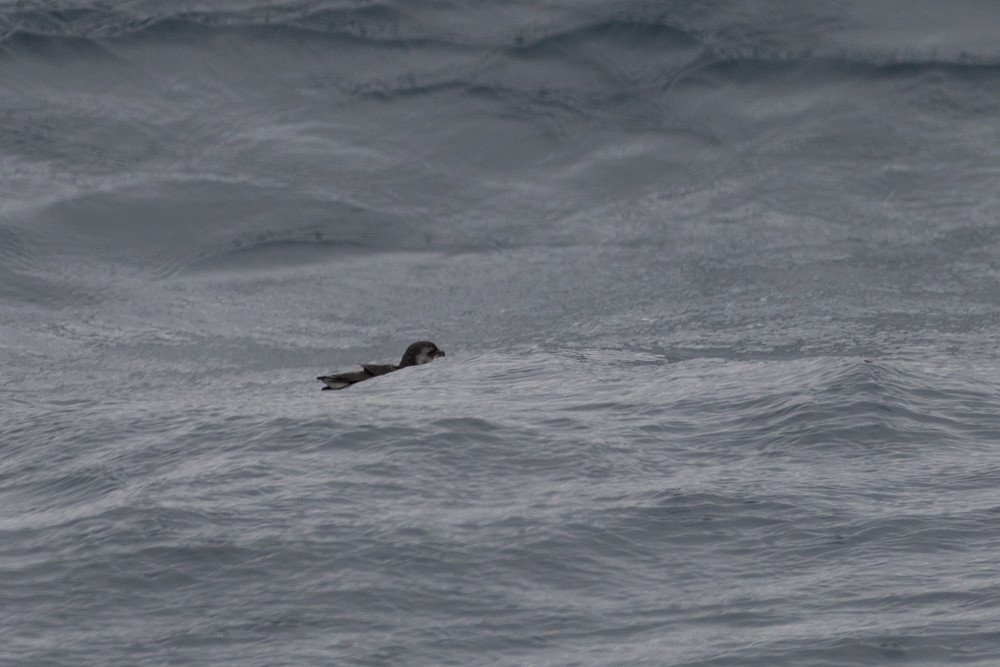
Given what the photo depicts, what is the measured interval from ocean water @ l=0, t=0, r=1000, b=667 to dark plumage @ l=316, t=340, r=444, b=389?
0.64 feet

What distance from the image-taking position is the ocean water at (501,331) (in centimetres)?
508

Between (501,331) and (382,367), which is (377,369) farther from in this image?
(501,331)

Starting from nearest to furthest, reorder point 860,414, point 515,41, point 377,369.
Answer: point 860,414 < point 377,369 < point 515,41

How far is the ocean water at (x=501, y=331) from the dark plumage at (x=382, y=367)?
20 centimetres

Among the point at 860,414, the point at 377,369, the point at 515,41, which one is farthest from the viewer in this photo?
the point at 515,41

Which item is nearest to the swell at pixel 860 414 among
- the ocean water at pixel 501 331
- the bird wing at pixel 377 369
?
the ocean water at pixel 501 331

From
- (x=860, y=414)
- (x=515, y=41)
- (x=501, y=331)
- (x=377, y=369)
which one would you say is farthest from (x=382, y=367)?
(x=515, y=41)

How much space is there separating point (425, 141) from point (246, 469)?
7146 millimetres

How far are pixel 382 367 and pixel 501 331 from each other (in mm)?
1894

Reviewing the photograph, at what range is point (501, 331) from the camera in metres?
10.5

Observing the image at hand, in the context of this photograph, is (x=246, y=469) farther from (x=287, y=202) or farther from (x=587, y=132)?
(x=587, y=132)

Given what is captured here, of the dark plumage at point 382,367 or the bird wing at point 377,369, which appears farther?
the bird wing at point 377,369

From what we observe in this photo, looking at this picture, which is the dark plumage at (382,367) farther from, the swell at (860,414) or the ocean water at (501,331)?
the swell at (860,414)

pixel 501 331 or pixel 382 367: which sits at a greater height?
pixel 382 367
